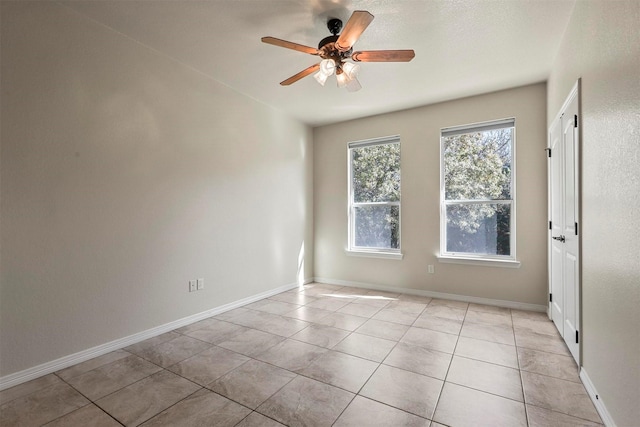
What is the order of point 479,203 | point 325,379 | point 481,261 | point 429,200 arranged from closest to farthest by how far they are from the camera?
point 325,379
point 481,261
point 479,203
point 429,200

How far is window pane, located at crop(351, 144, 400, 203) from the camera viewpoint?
173 inches

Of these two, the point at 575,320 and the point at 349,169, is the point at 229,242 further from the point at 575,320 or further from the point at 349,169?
the point at 575,320

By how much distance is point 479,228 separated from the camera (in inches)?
150

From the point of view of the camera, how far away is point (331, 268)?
488 cm

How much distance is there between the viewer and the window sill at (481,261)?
3.53 m

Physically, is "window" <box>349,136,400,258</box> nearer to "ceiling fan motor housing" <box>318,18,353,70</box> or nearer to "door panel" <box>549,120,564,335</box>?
"door panel" <box>549,120,564,335</box>

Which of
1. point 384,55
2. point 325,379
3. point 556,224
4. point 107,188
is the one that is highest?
point 384,55

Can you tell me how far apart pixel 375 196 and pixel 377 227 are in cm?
48

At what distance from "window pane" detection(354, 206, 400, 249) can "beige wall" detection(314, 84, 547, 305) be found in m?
0.17

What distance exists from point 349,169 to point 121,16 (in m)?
3.28

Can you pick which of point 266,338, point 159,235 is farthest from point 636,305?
point 159,235

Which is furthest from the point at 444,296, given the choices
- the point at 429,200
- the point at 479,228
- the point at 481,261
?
the point at 429,200

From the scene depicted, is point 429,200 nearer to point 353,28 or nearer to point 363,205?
point 363,205

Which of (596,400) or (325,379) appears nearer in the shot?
(596,400)
